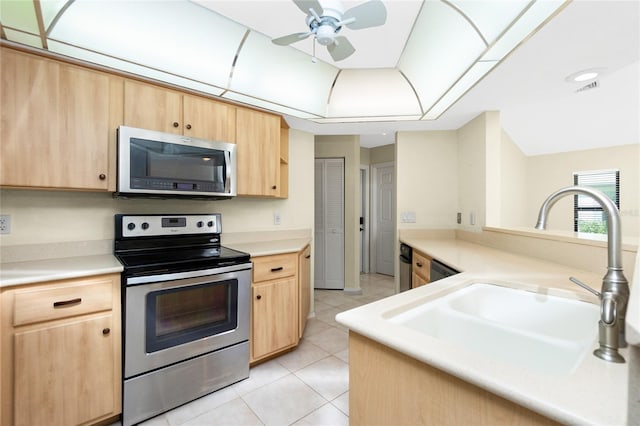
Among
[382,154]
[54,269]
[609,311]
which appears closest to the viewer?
[609,311]

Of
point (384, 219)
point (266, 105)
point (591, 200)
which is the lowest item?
point (384, 219)

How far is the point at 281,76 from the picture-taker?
2275 mm

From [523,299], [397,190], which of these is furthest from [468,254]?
[397,190]

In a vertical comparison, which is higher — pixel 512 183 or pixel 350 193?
pixel 512 183

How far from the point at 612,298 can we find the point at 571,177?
4537 millimetres

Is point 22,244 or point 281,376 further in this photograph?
point 281,376

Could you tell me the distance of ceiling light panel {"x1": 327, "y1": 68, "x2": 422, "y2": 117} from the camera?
2459 mm

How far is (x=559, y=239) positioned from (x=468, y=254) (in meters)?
0.54

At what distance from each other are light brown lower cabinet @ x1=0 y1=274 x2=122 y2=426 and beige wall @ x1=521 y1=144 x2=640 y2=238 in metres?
4.53

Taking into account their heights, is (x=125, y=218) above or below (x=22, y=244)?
above

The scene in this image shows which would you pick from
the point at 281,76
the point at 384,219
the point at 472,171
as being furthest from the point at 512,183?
the point at 281,76

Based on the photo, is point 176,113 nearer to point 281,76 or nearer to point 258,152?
point 258,152

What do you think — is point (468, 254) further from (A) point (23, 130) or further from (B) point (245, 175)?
(A) point (23, 130)

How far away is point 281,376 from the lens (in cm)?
202
